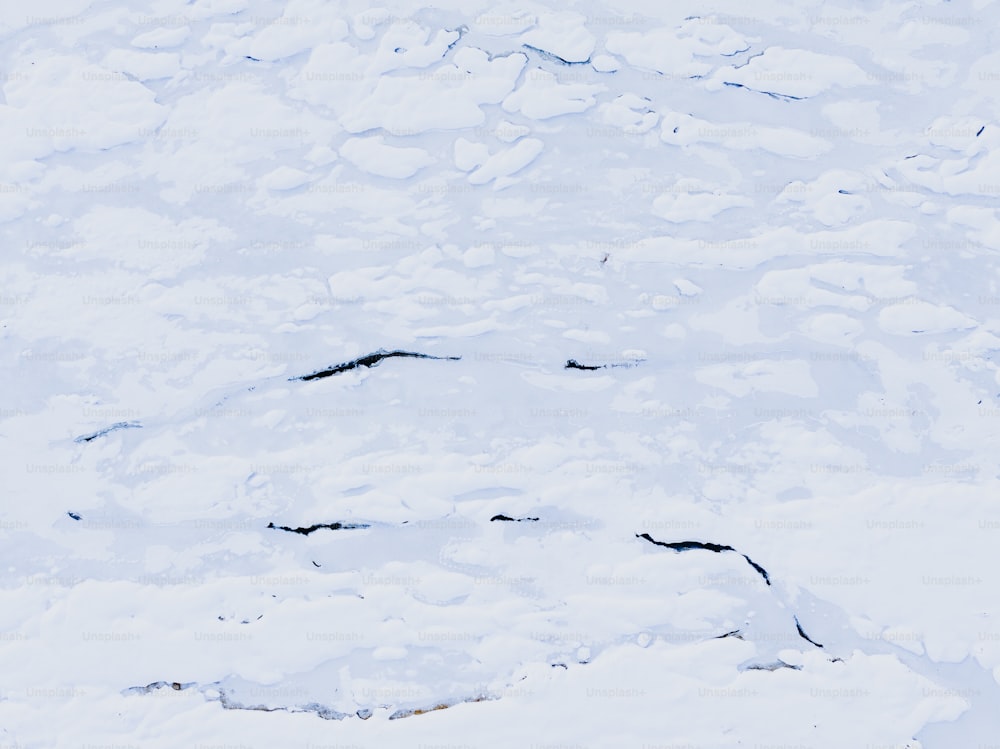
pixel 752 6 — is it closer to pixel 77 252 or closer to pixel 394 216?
pixel 394 216

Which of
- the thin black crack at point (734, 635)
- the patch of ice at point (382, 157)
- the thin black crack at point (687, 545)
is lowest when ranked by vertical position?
the thin black crack at point (734, 635)

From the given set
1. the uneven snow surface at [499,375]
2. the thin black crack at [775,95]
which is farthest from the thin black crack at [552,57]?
the thin black crack at [775,95]

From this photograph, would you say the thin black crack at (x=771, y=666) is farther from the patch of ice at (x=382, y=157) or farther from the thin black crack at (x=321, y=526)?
the patch of ice at (x=382, y=157)

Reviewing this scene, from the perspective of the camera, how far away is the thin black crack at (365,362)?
1.27 meters

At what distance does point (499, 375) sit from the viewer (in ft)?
4.16

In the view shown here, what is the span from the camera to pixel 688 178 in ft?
4.22

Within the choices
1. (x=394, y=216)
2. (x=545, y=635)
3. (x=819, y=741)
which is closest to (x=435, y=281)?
(x=394, y=216)

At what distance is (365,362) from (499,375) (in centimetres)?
24

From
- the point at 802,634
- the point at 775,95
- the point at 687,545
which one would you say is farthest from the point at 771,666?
the point at 775,95

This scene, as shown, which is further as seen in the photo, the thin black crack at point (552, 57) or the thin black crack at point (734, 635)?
the thin black crack at point (552, 57)

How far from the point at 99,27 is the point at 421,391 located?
92cm

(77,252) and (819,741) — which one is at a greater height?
(77,252)

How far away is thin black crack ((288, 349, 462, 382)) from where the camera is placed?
1.27 meters

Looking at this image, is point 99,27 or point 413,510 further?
point 99,27
